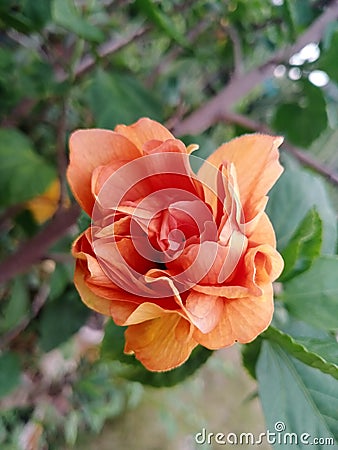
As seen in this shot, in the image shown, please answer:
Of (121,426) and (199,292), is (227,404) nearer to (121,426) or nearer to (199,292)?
(121,426)

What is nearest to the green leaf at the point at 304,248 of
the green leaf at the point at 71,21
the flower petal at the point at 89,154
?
the flower petal at the point at 89,154

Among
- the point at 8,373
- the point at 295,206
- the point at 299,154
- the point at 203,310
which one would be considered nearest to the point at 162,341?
the point at 203,310

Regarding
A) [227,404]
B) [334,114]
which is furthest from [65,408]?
[334,114]

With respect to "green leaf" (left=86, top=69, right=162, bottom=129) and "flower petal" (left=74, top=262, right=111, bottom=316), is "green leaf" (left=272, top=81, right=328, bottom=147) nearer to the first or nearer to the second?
"green leaf" (left=86, top=69, right=162, bottom=129)

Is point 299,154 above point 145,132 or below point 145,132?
below

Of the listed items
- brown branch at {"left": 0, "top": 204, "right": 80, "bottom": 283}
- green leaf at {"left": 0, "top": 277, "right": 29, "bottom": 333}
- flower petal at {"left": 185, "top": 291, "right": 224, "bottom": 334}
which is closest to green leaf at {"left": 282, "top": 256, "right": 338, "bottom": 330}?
flower petal at {"left": 185, "top": 291, "right": 224, "bottom": 334}

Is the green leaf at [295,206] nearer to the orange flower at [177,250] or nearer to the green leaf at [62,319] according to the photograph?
the orange flower at [177,250]

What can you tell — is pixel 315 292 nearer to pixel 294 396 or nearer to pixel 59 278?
pixel 294 396

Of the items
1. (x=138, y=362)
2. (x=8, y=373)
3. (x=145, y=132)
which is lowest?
(x=8, y=373)
